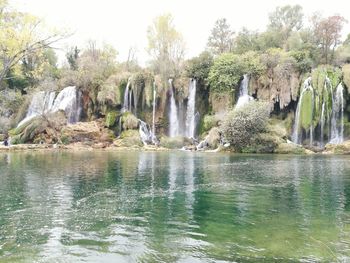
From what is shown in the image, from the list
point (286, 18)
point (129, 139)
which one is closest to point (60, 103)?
point (129, 139)

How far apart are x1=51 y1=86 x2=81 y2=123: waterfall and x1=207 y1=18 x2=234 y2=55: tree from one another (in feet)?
83.7

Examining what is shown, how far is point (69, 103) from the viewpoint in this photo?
55500 millimetres

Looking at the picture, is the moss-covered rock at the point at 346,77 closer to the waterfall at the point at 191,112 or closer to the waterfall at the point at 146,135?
the waterfall at the point at 191,112

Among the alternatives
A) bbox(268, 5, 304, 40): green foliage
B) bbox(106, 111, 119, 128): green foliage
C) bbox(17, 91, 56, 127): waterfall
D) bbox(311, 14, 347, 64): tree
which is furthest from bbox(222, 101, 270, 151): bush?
bbox(268, 5, 304, 40): green foliage

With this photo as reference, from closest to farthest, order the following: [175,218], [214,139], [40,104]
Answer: [175,218] → [214,139] → [40,104]

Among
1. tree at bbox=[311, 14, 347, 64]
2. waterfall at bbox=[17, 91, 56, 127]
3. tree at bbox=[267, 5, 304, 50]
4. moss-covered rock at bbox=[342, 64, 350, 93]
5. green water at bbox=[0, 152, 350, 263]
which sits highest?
tree at bbox=[267, 5, 304, 50]

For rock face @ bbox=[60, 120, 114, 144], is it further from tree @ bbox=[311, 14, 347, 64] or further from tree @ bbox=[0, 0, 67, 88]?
tree @ bbox=[311, 14, 347, 64]

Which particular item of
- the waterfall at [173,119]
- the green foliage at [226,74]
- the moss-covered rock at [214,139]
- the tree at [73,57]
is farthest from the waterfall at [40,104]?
the moss-covered rock at [214,139]

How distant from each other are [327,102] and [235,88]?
487 inches

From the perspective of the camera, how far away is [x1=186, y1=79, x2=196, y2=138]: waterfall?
52.0m

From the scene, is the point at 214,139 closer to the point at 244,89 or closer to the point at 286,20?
the point at 244,89

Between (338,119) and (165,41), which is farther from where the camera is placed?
(165,41)

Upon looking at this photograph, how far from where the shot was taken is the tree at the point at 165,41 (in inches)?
2510

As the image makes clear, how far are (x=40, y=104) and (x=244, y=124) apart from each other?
96.4ft
